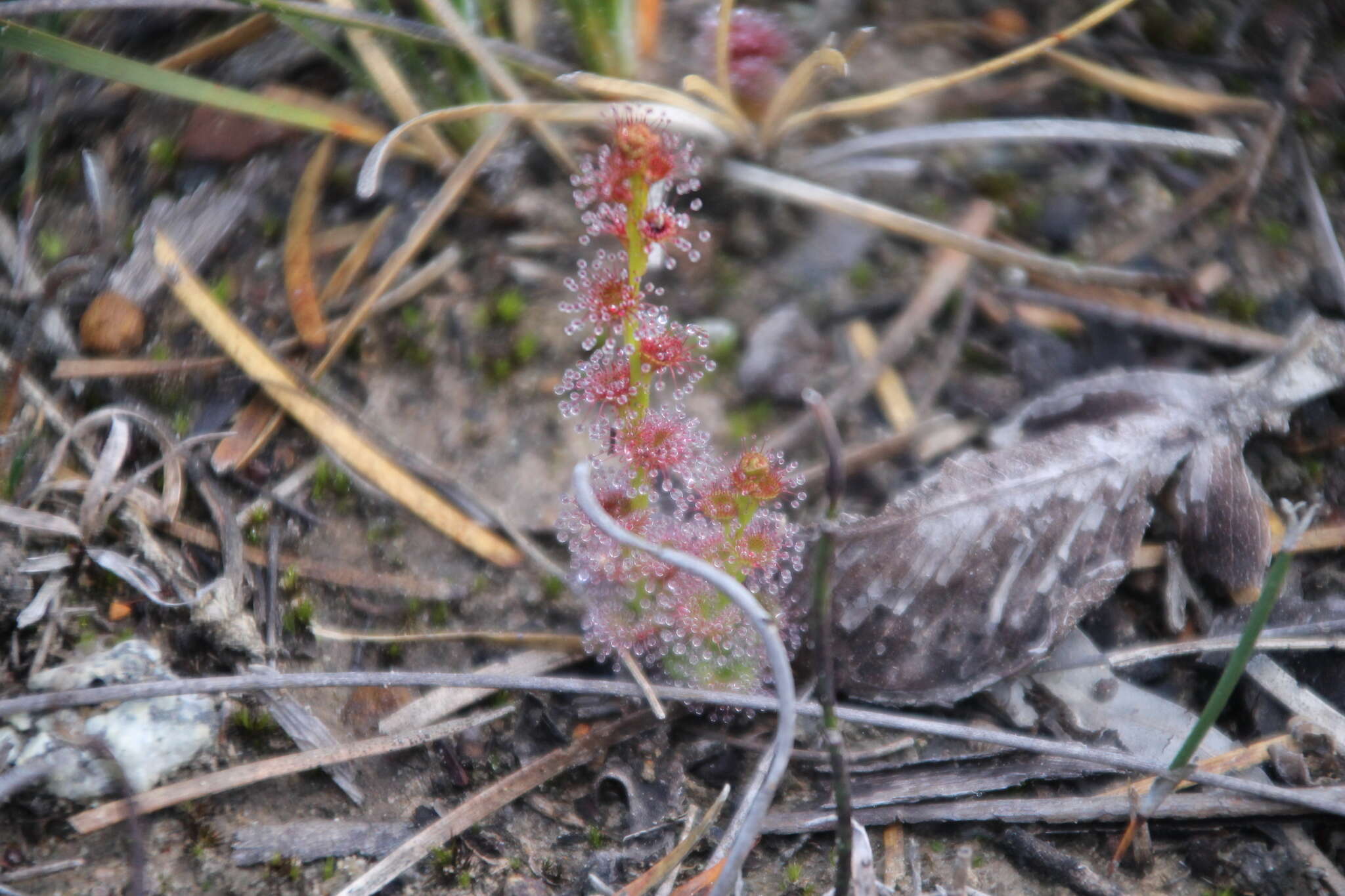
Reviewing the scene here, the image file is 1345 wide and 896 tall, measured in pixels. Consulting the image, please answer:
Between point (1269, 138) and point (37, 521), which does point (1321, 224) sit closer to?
point (1269, 138)

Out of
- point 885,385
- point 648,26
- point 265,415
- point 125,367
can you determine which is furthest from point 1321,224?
point 125,367

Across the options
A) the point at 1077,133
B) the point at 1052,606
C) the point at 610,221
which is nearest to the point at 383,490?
the point at 610,221

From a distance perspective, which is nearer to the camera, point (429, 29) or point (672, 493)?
point (672, 493)

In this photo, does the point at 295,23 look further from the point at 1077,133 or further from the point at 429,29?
the point at 1077,133

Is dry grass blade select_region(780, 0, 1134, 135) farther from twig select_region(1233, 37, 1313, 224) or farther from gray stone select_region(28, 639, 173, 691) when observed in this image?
gray stone select_region(28, 639, 173, 691)

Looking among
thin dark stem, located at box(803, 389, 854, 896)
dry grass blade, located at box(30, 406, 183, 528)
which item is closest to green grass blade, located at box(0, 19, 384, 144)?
dry grass blade, located at box(30, 406, 183, 528)

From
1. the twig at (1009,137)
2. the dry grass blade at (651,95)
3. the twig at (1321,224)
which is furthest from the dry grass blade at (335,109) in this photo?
the twig at (1321,224)
